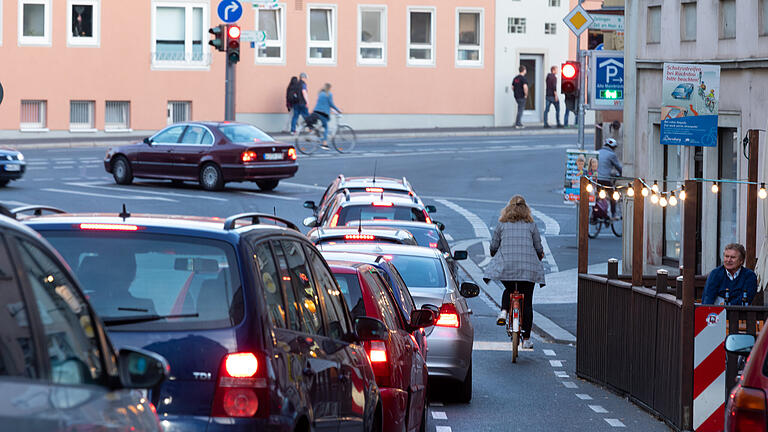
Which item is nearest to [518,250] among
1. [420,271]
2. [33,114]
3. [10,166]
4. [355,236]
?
[355,236]

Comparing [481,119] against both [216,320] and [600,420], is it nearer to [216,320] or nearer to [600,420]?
[600,420]

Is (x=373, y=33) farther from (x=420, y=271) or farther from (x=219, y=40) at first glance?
(x=420, y=271)

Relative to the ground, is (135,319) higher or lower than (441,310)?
higher

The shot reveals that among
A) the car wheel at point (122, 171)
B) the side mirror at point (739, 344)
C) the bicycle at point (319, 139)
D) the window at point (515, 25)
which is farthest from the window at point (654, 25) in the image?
the window at point (515, 25)

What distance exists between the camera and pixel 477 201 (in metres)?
31.3

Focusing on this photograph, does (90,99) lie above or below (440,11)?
below

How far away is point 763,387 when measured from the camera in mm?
5703

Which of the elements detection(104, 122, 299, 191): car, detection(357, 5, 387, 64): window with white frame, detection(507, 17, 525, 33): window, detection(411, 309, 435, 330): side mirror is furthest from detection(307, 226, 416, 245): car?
detection(507, 17, 525, 33): window

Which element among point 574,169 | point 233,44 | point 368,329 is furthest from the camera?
point 233,44

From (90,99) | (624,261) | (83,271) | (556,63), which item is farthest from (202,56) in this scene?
(83,271)

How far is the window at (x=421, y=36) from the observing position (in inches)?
1981

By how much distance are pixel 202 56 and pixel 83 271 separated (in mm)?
41635

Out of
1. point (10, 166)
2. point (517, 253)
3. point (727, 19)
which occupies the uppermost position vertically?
point (727, 19)

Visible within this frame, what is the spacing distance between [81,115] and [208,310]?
41.0m
